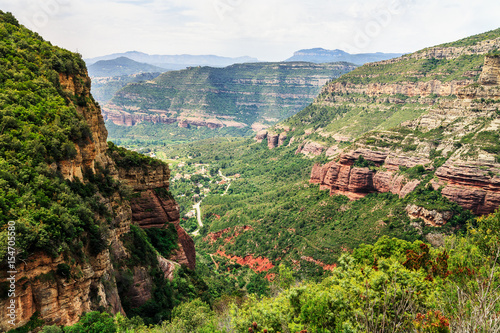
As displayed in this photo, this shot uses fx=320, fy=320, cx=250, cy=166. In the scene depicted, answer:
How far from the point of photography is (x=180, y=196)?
520 ft

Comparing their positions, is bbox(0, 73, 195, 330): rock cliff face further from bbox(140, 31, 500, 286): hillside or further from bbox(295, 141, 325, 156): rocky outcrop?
bbox(295, 141, 325, 156): rocky outcrop

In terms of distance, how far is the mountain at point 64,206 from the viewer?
2116cm

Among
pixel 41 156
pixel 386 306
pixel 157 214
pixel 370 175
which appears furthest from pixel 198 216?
pixel 386 306

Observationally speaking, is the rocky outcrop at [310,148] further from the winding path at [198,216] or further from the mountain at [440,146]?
the winding path at [198,216]

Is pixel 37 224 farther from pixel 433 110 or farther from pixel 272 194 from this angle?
pixel 272 194

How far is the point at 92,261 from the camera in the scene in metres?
27.8

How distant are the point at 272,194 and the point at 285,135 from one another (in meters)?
81.1

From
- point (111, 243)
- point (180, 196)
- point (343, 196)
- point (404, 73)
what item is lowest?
point (180, 196)

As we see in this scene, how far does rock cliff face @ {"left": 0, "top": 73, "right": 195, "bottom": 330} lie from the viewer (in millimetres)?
21047

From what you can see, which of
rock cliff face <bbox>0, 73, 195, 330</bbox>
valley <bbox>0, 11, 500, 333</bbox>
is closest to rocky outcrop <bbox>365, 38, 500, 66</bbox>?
valley <bbox>0, 11, 500, 333</bbox>

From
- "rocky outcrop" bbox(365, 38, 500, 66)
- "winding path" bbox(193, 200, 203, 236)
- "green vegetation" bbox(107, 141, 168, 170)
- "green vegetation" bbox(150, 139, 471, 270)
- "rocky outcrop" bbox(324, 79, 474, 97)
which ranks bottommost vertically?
"winding path" bbox(193, 200, 203, 236)

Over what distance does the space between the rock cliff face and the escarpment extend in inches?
1907

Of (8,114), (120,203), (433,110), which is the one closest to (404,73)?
(433,110)

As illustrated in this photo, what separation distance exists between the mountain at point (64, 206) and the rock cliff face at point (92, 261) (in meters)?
0.08
